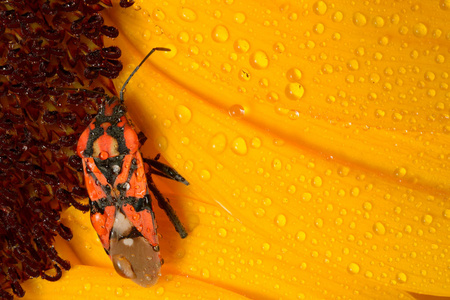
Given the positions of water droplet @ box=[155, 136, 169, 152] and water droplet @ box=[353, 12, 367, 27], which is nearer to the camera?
water droplet @ box=[353, 12, 367, 27]

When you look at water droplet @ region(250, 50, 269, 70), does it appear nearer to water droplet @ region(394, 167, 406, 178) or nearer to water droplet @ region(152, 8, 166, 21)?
water droplet @ region(152, 8, 166, 21)

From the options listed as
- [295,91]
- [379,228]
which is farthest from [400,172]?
[295,91]

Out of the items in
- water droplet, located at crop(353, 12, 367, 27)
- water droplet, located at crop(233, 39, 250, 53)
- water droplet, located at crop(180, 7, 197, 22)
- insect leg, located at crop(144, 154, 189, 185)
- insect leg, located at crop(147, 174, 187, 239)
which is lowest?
insect leg, located at crop(147, 174, 187, 239)

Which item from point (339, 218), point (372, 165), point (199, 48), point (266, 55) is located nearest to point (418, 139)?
point (372, 165)

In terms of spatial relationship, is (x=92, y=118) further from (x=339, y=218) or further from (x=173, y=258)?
(x=339, y=218)

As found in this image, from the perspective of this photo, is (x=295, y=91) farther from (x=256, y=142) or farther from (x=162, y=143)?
(x=162, y=143)

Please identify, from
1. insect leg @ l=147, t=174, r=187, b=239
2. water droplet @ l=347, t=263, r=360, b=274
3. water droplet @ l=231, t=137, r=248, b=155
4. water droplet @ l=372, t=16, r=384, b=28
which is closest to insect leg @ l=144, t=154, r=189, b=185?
insect leg @ l=147, t=174, r=187, b=239

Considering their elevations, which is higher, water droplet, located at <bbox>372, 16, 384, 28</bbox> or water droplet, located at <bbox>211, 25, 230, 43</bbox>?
water droplet, located at <bbox>372, 16, 384, 28</bbox>
